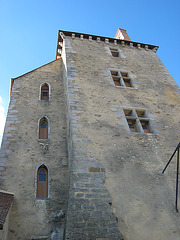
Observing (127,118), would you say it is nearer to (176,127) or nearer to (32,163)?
(176,127)

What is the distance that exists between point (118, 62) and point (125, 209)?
7203 mm

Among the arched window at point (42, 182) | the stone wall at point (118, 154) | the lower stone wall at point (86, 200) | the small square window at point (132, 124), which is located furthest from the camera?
the small square window at point (132, 124)

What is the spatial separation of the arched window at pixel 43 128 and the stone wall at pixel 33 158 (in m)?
0.16

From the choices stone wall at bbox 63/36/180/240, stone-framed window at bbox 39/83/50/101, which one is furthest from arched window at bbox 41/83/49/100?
stone wall at bbox 63/36/180/240

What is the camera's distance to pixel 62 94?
10.0 m

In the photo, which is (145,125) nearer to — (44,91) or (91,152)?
Answer: (91,152)

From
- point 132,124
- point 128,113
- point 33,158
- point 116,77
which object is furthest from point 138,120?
point 33,158

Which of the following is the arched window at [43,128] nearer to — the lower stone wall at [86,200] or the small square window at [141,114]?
the lower stone wall at [86,200]

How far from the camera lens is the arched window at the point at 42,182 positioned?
6691 mm

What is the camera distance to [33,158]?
741cm

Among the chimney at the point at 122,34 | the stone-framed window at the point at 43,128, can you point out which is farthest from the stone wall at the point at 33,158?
the chimney at the point at 122,34

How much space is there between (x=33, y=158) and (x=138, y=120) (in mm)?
3574

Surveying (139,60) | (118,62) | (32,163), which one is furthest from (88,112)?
(139,60)

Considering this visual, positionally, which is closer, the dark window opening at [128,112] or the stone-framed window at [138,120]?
the stone-framed window at [138,120]
